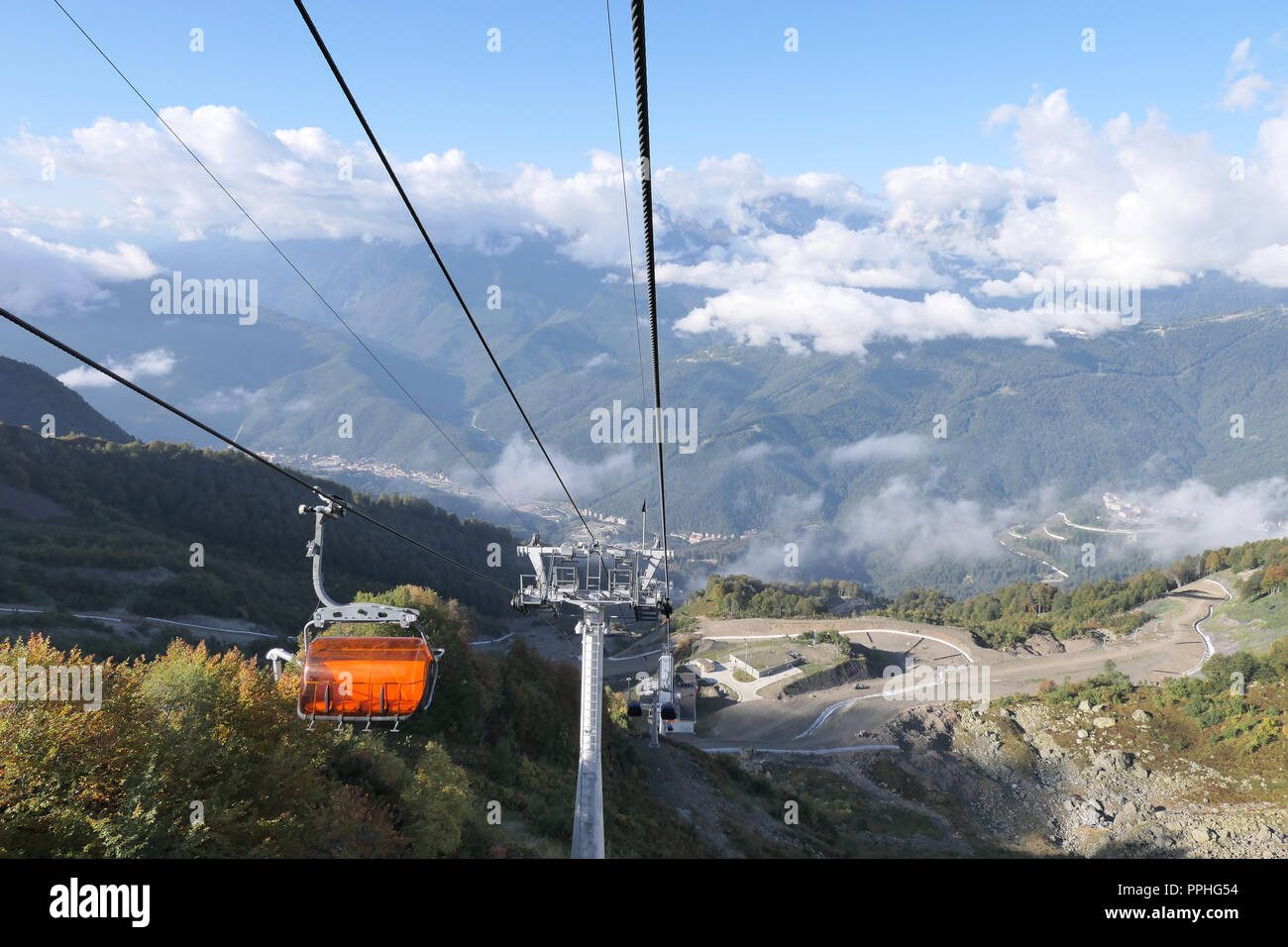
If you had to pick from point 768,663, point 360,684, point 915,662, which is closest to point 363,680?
point 360,684

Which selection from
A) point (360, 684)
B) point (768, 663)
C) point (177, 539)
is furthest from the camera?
point (177, 539)

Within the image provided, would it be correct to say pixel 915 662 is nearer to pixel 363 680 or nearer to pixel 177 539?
pixel 363 680

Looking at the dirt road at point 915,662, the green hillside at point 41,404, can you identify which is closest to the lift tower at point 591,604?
the dirt road at point 915,662

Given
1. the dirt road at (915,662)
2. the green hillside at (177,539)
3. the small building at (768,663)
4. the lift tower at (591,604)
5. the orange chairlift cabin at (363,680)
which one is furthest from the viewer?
the small building at (768,663)

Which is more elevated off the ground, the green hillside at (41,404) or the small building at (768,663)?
the green hillside at (41,404)

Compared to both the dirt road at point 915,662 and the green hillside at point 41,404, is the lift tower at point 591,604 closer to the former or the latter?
the dirt road at point 915,662

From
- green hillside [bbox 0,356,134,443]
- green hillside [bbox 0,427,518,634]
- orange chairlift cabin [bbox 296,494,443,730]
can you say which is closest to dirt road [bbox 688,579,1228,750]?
green hillside [bbox 0,427,518,634]

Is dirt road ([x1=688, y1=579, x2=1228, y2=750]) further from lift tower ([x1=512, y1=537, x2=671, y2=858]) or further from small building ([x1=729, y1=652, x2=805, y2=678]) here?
lift tower ([x1=512, y1=537, x2=671, y2=858])

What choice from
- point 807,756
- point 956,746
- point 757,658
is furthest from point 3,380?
point 956,746
